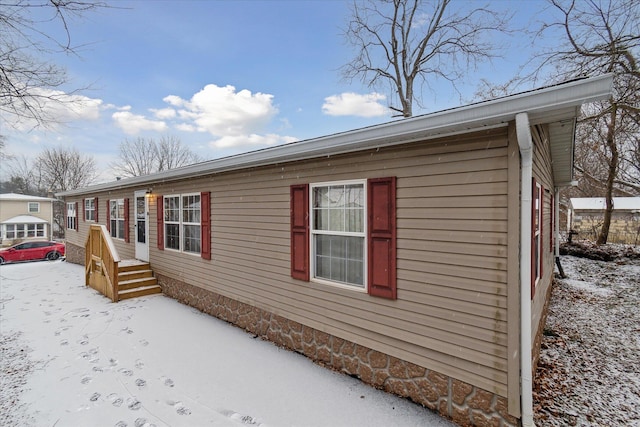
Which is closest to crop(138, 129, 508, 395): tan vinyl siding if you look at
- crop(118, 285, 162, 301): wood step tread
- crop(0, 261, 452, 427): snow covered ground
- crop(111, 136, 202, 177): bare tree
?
crop(0, 261, 452, 427): snow covered ground

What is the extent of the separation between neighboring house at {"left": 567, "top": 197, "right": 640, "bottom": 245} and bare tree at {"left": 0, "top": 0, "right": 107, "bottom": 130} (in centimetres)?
2081

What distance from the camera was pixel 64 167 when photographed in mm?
29578

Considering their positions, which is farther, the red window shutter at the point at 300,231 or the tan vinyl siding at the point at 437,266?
the red window shutter at the point at 300,231

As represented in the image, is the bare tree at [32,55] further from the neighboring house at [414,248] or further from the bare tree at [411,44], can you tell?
the bare tree at [411,44]

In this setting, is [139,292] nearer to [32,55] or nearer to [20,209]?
[32,55]

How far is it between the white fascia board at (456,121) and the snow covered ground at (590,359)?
9.31 feet

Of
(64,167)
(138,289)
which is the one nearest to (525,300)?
(138,289)

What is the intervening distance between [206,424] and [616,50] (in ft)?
41.7

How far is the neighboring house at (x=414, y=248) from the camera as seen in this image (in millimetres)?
2531

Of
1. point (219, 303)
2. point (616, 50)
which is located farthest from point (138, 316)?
point (616, 50)

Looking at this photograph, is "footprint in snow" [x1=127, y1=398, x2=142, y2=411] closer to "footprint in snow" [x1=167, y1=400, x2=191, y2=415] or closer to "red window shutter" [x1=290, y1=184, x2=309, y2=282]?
"footprint in snow" [x1=167, y1=400, x2=191, y2=415]

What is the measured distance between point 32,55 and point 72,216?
41.3 ft

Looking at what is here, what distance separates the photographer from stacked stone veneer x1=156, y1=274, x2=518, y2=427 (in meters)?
2.72

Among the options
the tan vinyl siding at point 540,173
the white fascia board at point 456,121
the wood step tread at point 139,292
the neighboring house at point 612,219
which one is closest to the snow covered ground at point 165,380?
the wood step tread at point 139,292
